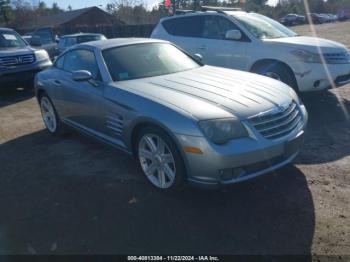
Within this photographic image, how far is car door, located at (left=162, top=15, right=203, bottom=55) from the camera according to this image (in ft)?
26.5

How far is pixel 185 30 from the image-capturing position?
27.4 feet

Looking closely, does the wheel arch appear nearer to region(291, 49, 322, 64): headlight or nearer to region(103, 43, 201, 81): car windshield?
region(103, 43, 201, 81): car windshield

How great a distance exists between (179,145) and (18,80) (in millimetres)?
7739

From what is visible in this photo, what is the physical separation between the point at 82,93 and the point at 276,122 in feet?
8.55

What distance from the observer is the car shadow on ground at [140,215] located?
120 inches

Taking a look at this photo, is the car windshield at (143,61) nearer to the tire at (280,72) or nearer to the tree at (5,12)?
the tire at (280,72)

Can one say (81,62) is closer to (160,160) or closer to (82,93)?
(82,93)

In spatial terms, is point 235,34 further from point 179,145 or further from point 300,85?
point 179,145

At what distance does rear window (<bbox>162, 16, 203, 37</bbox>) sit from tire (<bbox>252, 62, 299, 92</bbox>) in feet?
6.23

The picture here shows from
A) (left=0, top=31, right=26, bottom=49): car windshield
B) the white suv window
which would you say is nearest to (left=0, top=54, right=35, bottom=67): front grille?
(left=0, top=31, right=26, bottom=49): car windshield

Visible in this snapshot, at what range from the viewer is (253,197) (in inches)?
143

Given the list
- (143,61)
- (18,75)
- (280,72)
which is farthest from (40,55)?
(280,72)

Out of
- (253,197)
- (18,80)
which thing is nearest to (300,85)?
(253,197)

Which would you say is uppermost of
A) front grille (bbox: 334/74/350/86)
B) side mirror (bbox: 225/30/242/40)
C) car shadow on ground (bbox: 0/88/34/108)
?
side mirror (bbox: 225/30/242/40)
